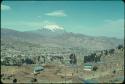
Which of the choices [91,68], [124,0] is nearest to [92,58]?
[91,68]

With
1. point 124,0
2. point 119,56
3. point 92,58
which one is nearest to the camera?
point 124,0

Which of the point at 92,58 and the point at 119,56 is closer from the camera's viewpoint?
the point at 119,56

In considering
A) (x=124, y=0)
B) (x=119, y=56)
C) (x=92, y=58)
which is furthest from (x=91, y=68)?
(x=124, y=0)

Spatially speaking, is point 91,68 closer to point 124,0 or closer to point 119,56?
point 119,56

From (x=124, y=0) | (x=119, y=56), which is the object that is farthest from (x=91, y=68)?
(x=124, y=0)

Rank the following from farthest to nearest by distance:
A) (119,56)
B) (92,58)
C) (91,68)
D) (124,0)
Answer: (92,58) < (119,56) < (91,68) < (124,0)

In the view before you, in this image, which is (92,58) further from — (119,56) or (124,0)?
(124,0)

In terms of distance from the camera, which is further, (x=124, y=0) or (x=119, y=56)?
(x=119, y=56)

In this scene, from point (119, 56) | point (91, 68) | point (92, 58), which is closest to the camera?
point (91, 68)

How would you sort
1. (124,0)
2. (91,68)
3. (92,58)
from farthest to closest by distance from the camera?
(92,58) < (91,68) < (124,0)
